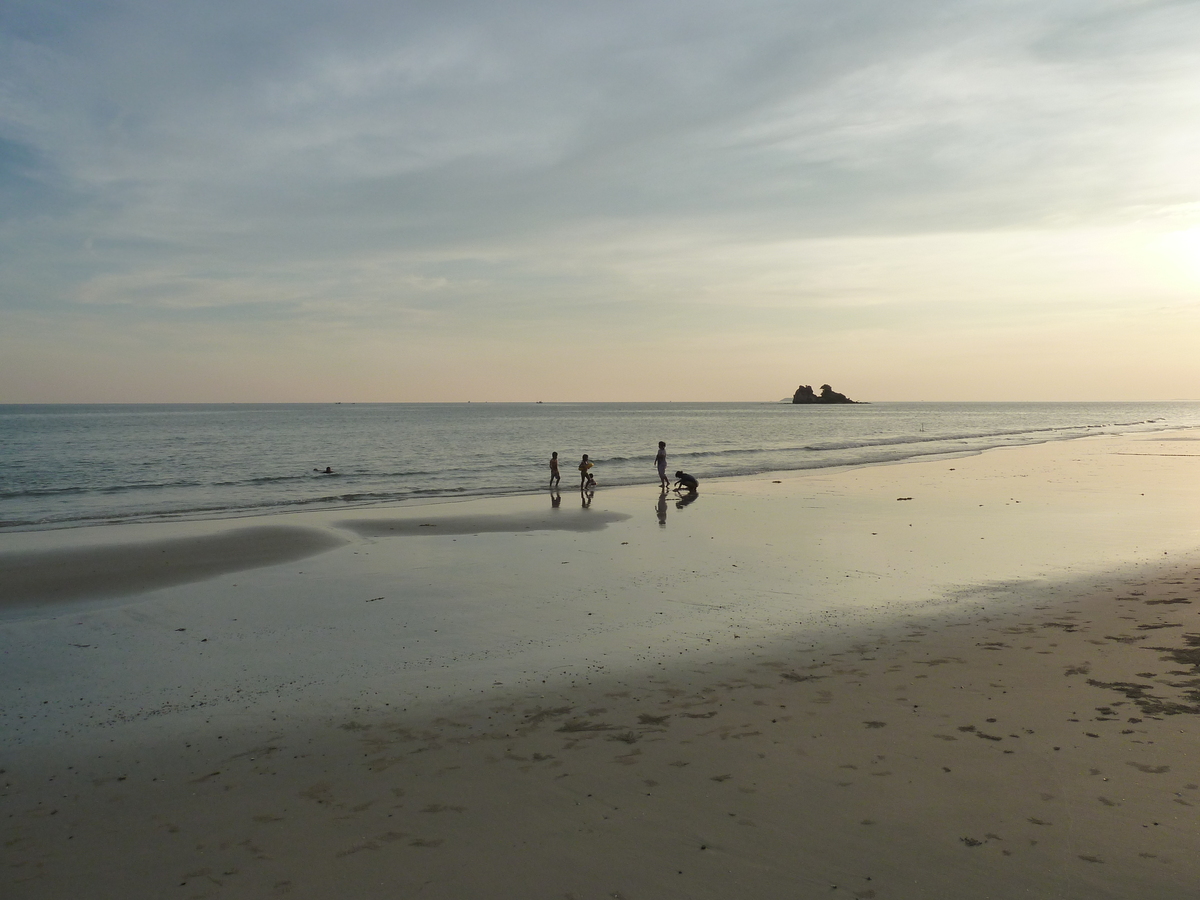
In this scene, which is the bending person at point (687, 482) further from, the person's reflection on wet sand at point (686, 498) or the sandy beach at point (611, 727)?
the sandy beach at point (611, 727)

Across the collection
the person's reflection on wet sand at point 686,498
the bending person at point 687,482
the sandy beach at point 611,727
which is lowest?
the person's reflection on wet sand at point 686,498

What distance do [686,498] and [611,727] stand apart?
22460 millimetres

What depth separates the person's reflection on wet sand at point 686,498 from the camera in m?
28.1

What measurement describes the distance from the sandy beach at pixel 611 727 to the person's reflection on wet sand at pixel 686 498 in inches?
415

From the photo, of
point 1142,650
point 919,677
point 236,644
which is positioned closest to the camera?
point 919,677

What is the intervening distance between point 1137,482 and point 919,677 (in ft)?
96.2

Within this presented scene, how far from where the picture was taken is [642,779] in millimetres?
6750

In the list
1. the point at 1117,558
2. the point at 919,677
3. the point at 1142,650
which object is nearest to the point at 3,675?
the point at 919,677

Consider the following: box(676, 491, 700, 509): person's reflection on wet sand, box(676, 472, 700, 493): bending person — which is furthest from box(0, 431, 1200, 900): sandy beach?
box(676, 472, 700, 493): bending person

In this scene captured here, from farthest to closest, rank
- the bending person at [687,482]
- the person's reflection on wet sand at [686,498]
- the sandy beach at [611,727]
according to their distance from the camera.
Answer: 1. the bending person at [687,482]
2. the person's reflection on wet sand at [686,498]
3. the sandy beach at [611,727]

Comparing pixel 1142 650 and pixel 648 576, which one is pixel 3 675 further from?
pixel 1142 650

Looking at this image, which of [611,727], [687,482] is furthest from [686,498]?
[611,727]

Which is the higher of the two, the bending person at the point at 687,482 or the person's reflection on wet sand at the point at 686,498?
the bending person at the point at 687,482

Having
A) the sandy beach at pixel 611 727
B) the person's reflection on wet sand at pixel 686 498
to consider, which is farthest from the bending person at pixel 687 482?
the sandy beach at pixel 611 727
